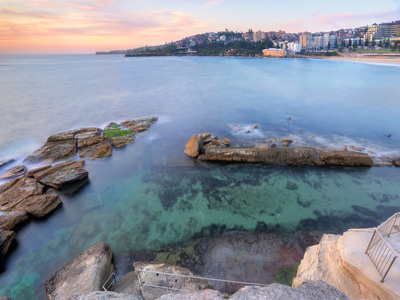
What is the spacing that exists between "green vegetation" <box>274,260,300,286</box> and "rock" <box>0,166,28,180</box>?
1720 cm

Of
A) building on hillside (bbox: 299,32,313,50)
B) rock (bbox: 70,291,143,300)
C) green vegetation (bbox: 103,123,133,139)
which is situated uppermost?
building on hillside (bbox: 299,32,313,50)

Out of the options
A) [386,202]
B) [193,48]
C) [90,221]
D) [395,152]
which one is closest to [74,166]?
[90,221]

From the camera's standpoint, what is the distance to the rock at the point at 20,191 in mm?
11409

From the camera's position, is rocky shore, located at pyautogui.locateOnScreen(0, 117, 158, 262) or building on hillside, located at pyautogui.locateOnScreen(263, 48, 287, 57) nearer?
rocky shore, located at pyautogui.locateOnScreen(0, 117, 158, 262)

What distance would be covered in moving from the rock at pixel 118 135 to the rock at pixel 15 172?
21.2ft

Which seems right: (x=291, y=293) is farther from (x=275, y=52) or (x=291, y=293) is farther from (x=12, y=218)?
(x=275, y=52)

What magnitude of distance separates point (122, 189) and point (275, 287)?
11140mm

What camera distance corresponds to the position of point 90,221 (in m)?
10.7

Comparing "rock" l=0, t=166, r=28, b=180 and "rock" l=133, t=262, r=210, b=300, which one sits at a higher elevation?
"rock" l=0, t=166, r=28, b=180

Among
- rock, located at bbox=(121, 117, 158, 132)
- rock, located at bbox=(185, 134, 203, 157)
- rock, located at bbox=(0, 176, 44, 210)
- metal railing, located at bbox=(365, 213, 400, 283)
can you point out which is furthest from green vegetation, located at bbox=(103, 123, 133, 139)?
metal railing, located at bbox=(365, 213, 400, 283)

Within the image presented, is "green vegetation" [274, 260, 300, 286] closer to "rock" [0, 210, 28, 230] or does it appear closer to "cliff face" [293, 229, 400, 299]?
"cliff face" [293, 229, 400, 299]

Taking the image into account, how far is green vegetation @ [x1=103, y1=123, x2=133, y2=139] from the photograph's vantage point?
784 inches

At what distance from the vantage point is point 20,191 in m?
12.0

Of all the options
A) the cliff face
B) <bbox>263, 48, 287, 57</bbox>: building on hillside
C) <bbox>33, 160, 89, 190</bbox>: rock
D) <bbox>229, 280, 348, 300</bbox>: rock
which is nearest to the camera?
<bbox>229, 280, 348, 300</bbox>: rock
